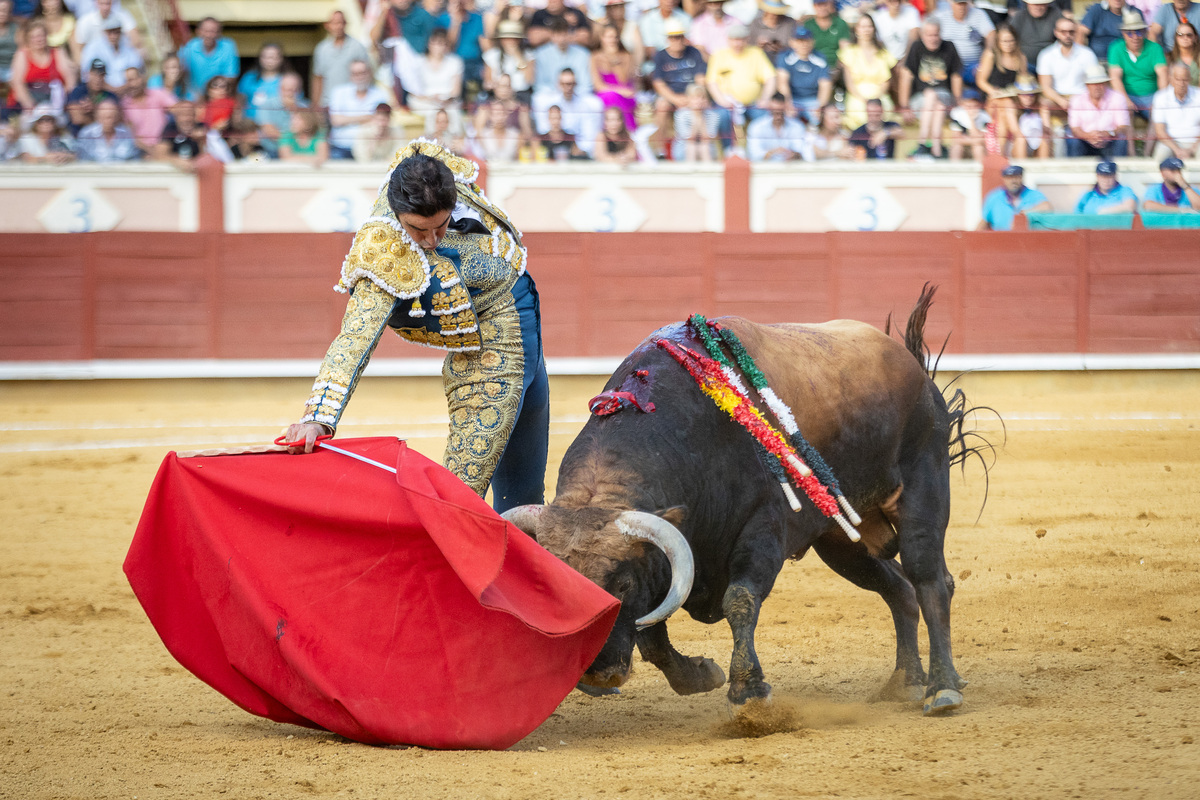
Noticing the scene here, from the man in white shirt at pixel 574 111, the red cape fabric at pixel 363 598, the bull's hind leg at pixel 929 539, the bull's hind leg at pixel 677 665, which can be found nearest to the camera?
the red cape fabric at pixel 363 598

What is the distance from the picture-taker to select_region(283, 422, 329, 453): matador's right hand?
109 inches

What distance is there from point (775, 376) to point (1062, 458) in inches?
165

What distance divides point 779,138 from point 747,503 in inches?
261

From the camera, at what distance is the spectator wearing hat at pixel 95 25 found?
30.2 ft

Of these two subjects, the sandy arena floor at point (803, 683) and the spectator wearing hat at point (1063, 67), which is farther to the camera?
the spectator wearing hat at point (1063, 67)

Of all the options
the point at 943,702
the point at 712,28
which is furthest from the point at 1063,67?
the point at 943,702

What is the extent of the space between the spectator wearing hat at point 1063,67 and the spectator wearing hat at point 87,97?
22.1 feet

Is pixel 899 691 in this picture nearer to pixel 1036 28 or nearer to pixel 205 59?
pixel 1036 28

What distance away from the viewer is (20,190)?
30.4ft

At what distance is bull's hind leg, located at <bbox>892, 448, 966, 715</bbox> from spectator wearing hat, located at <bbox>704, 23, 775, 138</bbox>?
605cm

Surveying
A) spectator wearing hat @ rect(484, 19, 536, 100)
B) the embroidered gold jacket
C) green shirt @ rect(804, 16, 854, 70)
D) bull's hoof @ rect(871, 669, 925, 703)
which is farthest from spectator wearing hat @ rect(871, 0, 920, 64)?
the embroidered gold jacket

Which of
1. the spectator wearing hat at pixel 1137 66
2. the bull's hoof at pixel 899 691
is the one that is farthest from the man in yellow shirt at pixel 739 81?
the bull's hoof at pixel 899 691

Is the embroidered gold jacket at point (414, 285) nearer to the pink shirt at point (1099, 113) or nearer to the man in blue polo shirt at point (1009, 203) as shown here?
the man in blue polo shirt at point (1009, 203)

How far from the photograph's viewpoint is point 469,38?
918 cm
